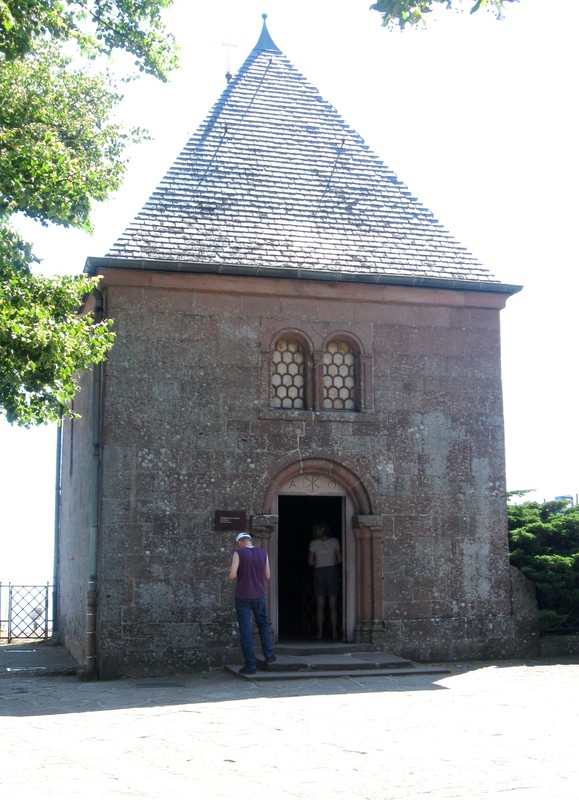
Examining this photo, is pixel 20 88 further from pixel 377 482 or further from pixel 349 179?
pixel 377 482

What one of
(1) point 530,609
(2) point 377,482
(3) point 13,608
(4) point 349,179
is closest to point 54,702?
(2) point 377,482

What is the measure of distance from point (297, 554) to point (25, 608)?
21.6 feet

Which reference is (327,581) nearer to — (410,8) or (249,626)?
(249,626)

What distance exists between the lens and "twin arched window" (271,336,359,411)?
1530 centimetres

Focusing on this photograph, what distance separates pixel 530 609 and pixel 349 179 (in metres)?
7.64

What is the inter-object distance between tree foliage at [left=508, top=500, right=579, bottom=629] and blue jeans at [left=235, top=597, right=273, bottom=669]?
4643mm

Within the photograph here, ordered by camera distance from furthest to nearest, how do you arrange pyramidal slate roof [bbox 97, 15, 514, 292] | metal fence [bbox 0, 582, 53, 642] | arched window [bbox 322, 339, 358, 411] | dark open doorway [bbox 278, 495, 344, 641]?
metal fence [bbox 0, 582, 53, 642], dark open doorway [bbox 278, 495, 344, 641], arched window [bbox 322, 339, 358, 411], pyramidal slate roof [bbox 97, 15, 514, 292]

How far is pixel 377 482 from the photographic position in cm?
1514

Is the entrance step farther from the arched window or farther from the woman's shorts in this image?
the arched window

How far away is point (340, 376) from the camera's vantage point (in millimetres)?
15562

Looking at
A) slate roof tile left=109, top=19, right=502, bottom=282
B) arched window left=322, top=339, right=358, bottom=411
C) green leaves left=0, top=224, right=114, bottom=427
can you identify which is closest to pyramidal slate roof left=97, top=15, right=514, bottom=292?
slate roof tile left=109, top=19, right=502, bottom=282

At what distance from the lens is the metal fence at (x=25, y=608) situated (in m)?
22.1

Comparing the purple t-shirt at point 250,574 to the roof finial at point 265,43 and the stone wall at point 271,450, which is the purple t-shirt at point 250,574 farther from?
the roof finial at point 265,43

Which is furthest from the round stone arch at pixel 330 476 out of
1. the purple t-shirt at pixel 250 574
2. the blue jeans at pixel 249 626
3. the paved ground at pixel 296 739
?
the paved ground at pixel 296 739
